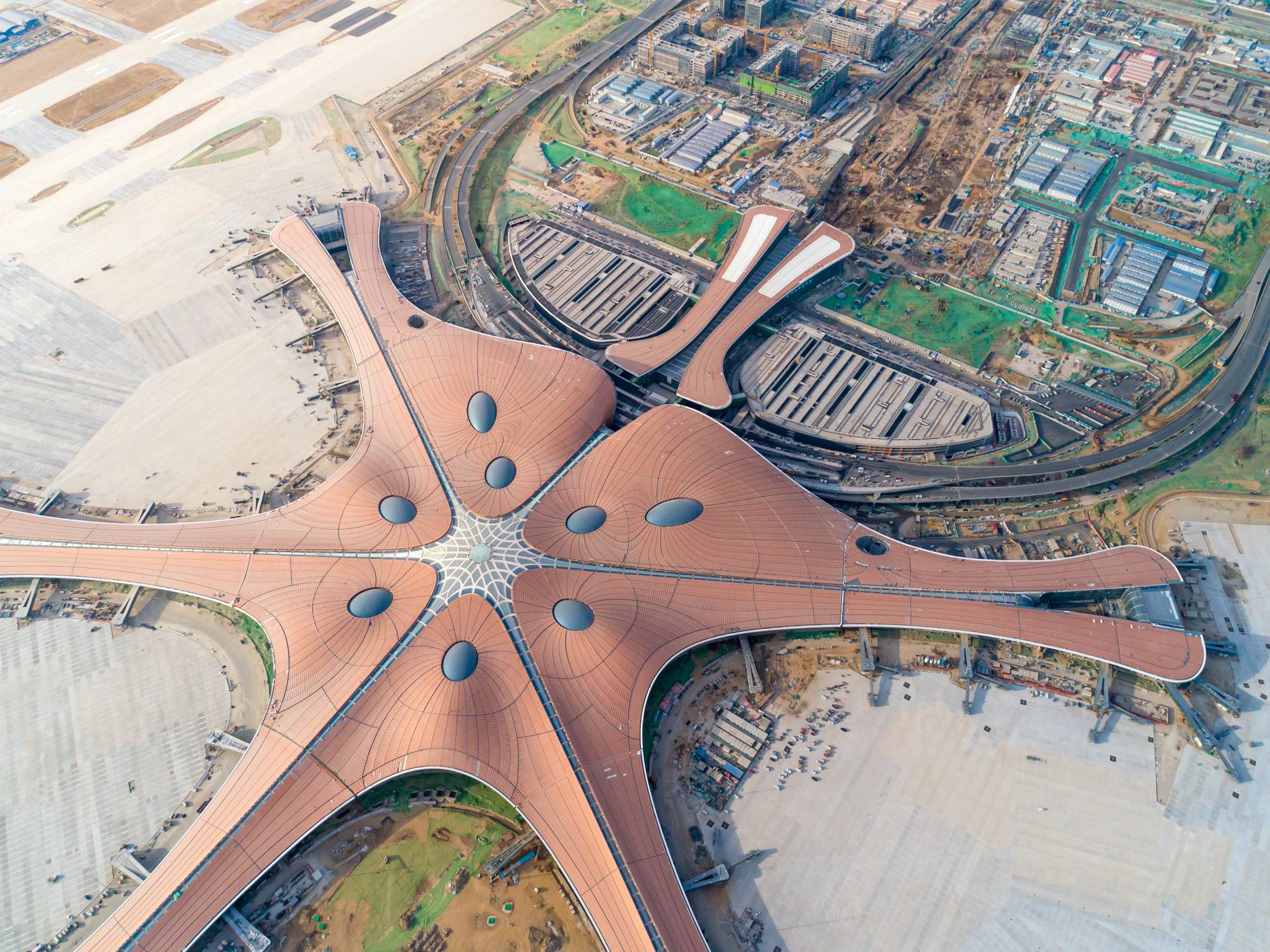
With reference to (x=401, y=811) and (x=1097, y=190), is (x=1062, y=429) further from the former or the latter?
(x=401, y=811)

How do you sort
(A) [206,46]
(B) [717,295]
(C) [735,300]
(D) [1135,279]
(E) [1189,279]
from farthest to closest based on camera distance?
1. (A) [206,46]
2. (E) [1189,279]
3. (D) [1135,279]
4. (C) [735,300]
5. (B) [717,295]

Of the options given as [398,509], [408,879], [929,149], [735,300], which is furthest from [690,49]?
[408,879]

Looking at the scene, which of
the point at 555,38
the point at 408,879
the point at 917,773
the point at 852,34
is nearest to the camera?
the point at 408,879

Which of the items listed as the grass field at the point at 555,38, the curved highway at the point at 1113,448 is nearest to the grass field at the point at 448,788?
the curved highway at the point at 1113,448

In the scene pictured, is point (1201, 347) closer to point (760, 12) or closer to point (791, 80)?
point (791, 80)

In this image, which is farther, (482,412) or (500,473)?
(482,412)

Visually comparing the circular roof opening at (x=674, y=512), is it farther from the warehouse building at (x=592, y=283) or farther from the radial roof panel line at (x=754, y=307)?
the warehouse building at (x=592, y=283)
